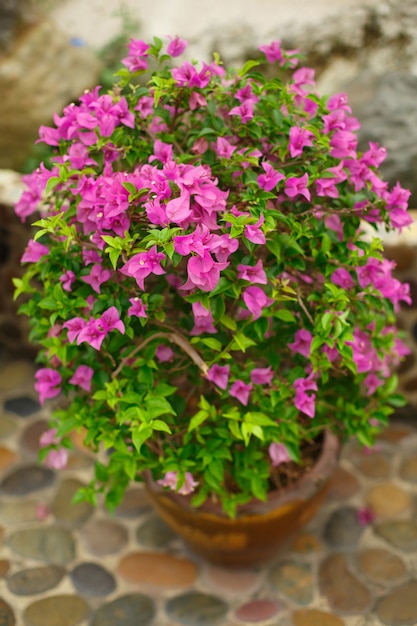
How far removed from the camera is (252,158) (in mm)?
1771

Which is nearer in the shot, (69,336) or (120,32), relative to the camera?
(69,336)

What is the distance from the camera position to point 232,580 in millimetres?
2463

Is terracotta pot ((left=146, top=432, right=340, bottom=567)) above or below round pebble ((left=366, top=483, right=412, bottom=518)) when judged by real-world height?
below

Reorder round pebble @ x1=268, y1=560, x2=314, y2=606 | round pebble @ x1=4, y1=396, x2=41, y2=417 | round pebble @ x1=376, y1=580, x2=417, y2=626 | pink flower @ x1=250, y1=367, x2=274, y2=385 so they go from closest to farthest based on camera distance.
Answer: pink flower @ x1=250, y1=367, x2=274, y2=385 < round pebble @ x1=376, y1=580, x2=417, y2=626 < round pebble @ x1=268, y1=560, x2=314, y2=606 < round pebble @ x1=4, y1=396, x2=41, y2=417

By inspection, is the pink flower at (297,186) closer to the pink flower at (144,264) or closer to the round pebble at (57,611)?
the pink flower at (144,264)

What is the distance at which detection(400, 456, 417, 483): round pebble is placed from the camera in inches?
110

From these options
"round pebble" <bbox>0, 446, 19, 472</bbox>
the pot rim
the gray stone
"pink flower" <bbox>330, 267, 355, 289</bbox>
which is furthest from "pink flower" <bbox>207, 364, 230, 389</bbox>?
the gray stone

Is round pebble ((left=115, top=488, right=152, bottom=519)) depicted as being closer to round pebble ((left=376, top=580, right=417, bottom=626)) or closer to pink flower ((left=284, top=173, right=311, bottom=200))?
round pebble ((left=376, top=580, right=417, bottom=626))

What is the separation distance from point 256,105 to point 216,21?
3415mm

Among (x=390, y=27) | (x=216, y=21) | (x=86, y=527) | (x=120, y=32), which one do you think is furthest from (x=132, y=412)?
(x=120, y=32)

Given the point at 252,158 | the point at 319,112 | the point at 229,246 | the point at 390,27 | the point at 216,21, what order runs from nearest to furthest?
the point at 229,246, the point at 252,158, the point at 319,112, the point at 390,27, the point at 216,21

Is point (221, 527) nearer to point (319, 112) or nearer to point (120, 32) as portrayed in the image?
point (319, 112)

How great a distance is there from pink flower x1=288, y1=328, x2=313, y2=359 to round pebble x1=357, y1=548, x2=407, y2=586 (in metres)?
0.94

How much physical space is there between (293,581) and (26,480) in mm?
1100
